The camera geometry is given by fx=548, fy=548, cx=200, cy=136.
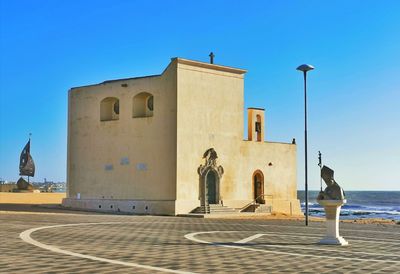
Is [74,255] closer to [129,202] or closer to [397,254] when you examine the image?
[397,254]

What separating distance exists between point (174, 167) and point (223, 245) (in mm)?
17449

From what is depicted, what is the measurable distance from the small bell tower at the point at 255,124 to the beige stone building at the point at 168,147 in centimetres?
32

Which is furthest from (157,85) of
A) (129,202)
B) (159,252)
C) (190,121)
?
(159,252)

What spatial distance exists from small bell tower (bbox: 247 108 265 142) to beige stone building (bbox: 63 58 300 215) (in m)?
0.32

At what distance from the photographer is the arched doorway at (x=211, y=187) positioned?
33094 millimetres

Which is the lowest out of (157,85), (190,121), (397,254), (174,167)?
(397,254)

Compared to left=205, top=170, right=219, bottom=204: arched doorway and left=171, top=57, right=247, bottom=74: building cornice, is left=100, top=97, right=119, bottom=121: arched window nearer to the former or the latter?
left=171, top=57, right=247, bottom=74: building cornice

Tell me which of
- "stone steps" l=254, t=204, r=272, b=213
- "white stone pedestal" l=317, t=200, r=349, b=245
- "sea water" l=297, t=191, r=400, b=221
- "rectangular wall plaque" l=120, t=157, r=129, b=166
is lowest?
"sea water" l=297, t=191, r=400, b=221

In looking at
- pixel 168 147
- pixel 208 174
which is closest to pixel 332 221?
pixel 168 147

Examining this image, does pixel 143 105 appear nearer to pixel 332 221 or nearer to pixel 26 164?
pixel 332 221

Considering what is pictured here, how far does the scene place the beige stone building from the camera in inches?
1264

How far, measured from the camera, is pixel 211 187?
3328cm

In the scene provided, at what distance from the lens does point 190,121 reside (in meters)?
32.5

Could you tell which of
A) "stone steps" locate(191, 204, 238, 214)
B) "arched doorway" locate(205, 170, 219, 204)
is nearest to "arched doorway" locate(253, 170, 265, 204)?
"stone steps" locate(191, 204, 238, 214)
